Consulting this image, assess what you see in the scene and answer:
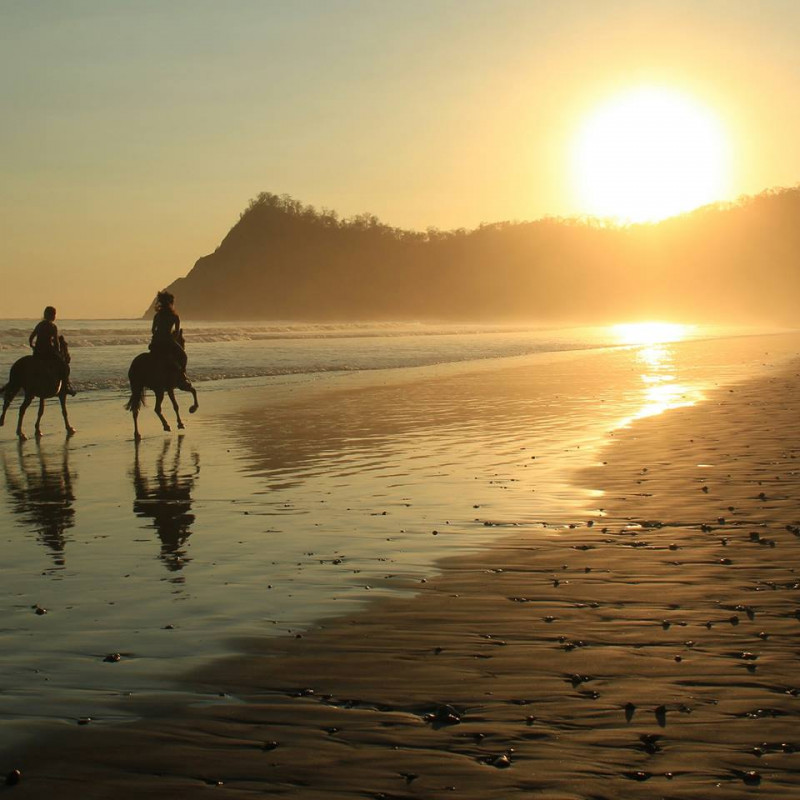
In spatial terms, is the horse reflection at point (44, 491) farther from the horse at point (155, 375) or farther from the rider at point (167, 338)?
the rider at point (167, 338)

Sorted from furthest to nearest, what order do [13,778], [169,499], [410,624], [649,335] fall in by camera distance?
[649,335]
[169,499]
[410,624]
[13,778]

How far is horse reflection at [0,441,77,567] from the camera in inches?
350

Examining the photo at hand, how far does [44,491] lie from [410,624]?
664 centimetres

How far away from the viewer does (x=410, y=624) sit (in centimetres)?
591

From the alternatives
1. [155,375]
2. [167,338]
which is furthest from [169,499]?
[167,338]

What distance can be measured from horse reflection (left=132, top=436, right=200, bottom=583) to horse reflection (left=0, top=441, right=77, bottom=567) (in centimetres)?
70

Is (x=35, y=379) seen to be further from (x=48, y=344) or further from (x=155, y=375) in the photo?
(x=155, y=375)

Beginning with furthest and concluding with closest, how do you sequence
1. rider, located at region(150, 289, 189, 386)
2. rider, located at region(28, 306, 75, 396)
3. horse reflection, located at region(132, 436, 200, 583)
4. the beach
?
1. rider, located at region(28, 306, 75, 396)
2. rider, located at region(150, 289, 189, 386)
3. horse reflection, located at region(132, 436, 200, 583)
4. the beach

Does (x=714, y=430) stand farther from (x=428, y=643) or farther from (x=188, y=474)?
(x=428, y=643)

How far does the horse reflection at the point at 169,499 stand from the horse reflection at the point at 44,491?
703 mm

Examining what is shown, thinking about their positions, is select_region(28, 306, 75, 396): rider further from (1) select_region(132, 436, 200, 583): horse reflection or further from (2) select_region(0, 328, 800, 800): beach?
(2) select_region(0, 328, 800, 800): beach

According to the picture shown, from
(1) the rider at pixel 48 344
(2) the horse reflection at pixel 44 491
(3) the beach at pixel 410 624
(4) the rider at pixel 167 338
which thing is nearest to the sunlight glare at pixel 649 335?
(4) the rider at pixel 167 338

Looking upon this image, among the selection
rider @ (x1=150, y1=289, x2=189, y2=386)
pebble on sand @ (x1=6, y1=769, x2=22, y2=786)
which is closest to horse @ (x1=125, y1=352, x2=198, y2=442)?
rider @ (x1=150, y1=289, x2=189, y2=386)

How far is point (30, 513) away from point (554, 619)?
5909 millimetres
